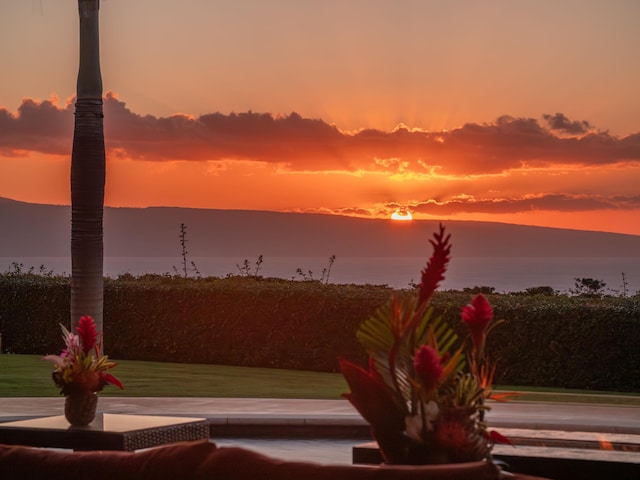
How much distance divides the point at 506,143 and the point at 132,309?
12.5 metres

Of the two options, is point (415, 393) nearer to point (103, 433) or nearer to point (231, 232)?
point (103, 433)

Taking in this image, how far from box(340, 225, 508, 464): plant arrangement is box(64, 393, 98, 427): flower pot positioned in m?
4.59

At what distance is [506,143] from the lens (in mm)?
31688

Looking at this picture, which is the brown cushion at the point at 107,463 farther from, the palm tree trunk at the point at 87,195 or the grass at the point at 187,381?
the grass at the point at 187,381

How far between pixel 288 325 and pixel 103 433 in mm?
13036

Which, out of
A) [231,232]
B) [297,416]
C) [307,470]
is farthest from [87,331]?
[231,232]

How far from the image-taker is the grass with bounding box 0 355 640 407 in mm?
16141

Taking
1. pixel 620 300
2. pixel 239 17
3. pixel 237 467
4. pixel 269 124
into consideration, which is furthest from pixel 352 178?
pixel 237 467

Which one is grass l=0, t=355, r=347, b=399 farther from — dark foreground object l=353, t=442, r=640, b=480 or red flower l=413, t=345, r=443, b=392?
red flower l=413, t=345, r=443, b=392

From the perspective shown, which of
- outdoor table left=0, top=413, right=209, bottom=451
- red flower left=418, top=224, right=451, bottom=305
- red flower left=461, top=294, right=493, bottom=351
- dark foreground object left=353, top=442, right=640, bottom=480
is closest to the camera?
red flower left=418, top=224, right=451, bottom=305

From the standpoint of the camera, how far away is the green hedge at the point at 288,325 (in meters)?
19.3

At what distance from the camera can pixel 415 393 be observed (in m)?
4.65

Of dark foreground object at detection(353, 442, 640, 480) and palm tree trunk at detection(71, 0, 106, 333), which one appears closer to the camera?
dark foreground object at detection(353, 442, 640, 480)

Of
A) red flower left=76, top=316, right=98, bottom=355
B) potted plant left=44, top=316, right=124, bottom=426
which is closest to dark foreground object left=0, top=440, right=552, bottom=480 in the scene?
red flower left=76, top=316, right=98, bottom=355
